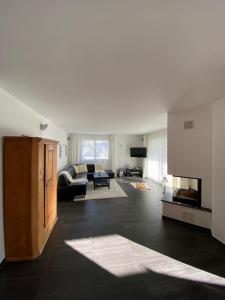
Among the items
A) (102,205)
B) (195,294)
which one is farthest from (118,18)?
(102,205)

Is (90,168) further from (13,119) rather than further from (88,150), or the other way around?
(13,119)

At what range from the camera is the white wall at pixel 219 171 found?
2883 mm

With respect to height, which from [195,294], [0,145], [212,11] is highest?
[212,11]

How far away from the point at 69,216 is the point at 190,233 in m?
2.53

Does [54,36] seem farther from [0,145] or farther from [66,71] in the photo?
[0,145]

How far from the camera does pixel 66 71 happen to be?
1.83 metres

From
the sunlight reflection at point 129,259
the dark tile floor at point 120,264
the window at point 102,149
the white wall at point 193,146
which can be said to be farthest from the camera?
the window at point 102,149

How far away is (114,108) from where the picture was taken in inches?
139

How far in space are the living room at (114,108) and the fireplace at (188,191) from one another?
1.0 inches

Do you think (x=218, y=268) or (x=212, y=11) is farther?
(x=218, y=268)

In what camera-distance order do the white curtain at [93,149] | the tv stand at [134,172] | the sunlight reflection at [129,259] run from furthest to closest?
1. the tv stand at [134,172]
2. the white curtain at [93,149]
3. the sunlight reflection at [129,259]

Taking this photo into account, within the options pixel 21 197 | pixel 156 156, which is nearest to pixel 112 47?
pixel 21 197

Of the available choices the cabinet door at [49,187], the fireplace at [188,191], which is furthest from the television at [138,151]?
the cabinet door at [49,187]

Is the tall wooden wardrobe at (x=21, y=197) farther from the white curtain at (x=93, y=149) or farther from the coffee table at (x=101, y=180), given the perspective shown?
the white curtain at (x=93, y=149)
